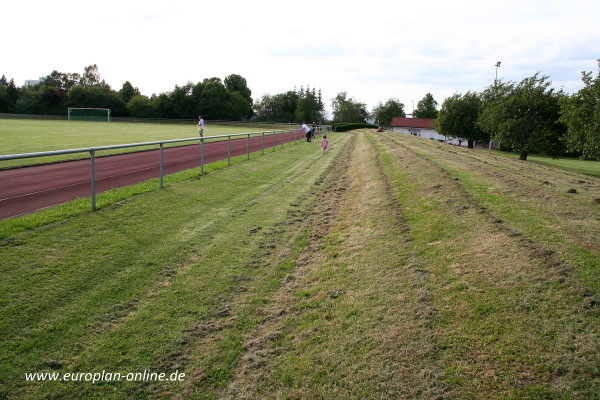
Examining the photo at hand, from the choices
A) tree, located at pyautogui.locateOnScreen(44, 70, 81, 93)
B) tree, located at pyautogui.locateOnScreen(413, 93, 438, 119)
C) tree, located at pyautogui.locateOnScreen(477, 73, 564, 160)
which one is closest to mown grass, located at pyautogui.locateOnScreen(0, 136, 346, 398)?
tree, located at pyautogui.locateOnScreen(477, 73, 564, 160)

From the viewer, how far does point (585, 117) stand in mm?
24891

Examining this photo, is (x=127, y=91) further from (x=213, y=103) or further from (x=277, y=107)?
(x=277, y=107)

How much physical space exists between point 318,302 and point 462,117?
61.3 meters

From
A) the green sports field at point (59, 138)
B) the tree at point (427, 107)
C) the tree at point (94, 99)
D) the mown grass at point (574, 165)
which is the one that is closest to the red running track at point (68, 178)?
the green sports field at point (59, 138)

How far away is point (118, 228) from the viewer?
6.95m

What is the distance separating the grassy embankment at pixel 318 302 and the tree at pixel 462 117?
2193 inches

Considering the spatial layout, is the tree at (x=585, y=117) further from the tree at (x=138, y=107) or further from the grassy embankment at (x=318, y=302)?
the tree at (x=138, y=107)

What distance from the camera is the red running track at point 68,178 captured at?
711 cm

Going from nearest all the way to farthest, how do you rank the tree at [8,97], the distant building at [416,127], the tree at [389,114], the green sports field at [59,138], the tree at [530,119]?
the green sports field at [59,138] → the tree at [530,119] → the tree at [8,97] → the distant building at [416,127] → the tree at [389,114]

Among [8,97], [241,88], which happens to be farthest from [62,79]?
[241,88]

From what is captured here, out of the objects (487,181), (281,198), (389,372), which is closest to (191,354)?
(389,372)

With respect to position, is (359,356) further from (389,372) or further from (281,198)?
(281,198)

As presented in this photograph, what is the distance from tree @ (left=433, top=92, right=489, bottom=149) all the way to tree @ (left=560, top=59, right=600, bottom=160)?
3349 centimetres

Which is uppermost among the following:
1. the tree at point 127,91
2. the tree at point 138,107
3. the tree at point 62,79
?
the tree at point 62,79
